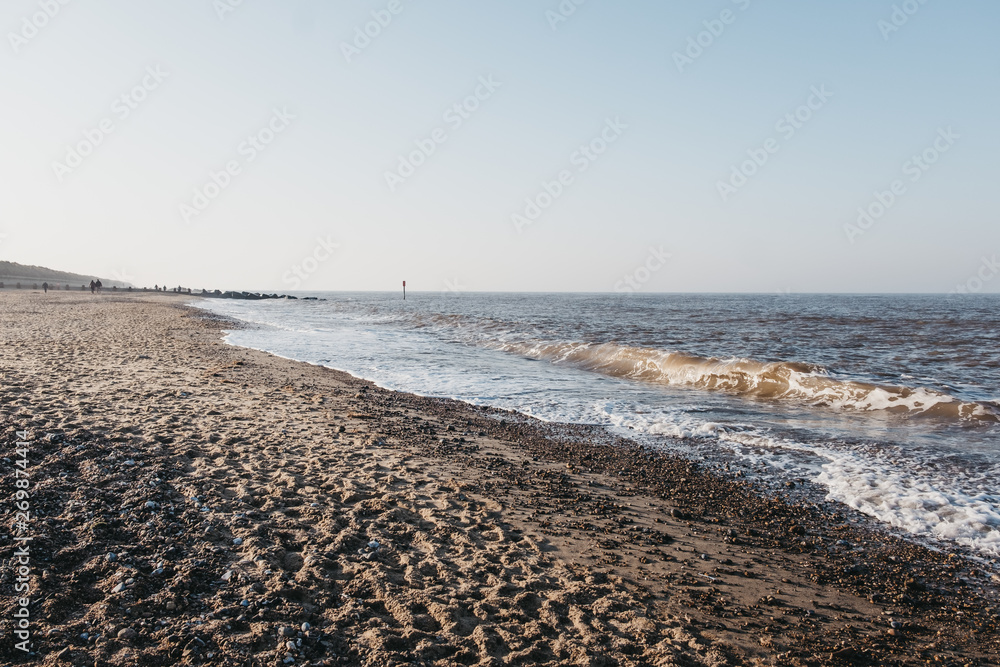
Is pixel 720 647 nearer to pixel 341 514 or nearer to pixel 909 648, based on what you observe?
pixel 909 648

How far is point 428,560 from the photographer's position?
13.9 feet

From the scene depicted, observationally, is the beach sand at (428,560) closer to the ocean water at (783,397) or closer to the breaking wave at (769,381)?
the ocean water at (783,397)

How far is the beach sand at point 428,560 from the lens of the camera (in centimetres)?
325

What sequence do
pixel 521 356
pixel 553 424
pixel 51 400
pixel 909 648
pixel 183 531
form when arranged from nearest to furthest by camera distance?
pixel 909 648 → pixel 183 531 → pixel 51 400 → pixel 553 424 → pixel 521 356

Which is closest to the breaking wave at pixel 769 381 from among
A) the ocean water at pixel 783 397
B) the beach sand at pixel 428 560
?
the ocean water at pixel 783 397

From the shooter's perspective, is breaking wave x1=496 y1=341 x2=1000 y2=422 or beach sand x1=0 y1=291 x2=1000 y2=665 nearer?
beach sand x1=0 y1=291 x2=1000 y2=665

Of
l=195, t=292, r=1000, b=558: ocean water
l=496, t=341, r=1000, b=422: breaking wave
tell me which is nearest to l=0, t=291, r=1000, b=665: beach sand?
l=195, t=292, r=1000, b=558: ocean water

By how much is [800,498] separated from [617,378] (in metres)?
8.96

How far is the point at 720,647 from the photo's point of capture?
11.0 ft

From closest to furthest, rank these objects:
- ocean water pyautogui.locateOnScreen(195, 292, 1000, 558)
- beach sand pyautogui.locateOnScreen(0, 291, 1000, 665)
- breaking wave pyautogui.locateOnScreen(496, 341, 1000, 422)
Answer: beach sand pyautogui.locateOnScreen(0, 291, 1000, 665), ocean water pyautogui.locateOnScreen(195, 292, 1000, 558), breaking wave pyautogui.locateOnScreen(496, 341, 1000, 422)

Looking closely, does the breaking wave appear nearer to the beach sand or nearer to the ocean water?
the ocean water

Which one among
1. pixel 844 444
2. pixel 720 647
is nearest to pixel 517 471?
pixel 720 647

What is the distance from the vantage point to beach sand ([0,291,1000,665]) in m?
3.25

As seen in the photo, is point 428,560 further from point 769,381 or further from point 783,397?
point 769,381
